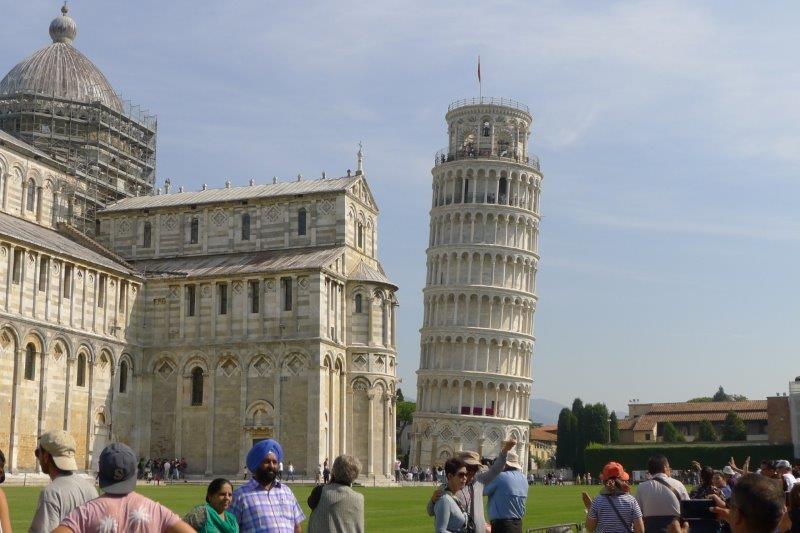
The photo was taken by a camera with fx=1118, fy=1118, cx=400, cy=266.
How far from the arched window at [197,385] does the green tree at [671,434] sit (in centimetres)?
5903

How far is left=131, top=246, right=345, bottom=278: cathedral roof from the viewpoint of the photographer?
5731cm

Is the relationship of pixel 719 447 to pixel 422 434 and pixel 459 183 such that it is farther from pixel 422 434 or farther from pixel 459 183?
pixel 459 183

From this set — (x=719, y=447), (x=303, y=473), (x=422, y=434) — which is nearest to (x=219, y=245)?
(x=303, y=473)

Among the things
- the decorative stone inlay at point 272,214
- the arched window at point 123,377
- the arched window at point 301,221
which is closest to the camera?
the arched window at point 123,377

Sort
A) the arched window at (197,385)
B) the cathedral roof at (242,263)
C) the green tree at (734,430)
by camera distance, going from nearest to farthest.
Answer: the arched window at (197,385)
the cathedral roof at (242,263)
the green tree at (734,430)

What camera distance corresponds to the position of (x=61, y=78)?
220 feet

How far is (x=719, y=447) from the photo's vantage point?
83.8 meters

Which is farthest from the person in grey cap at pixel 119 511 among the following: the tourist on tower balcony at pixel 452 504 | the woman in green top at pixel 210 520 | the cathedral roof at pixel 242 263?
the cathedral roof at pixel 242 263

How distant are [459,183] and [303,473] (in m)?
39.6

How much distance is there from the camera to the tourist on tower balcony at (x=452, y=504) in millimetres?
10711

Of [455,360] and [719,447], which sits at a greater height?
[455,360]

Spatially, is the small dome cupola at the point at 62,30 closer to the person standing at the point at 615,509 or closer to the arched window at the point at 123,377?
the arched window at the point at 123,377

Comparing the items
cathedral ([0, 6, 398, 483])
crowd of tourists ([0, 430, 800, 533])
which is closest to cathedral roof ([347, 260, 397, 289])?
cathedral ([0, 6, 398, 483])

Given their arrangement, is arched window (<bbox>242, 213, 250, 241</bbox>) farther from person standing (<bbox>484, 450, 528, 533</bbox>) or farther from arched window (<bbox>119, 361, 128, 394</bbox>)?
person standing (<bbox>484, 450, 528, 533</bbox>)
